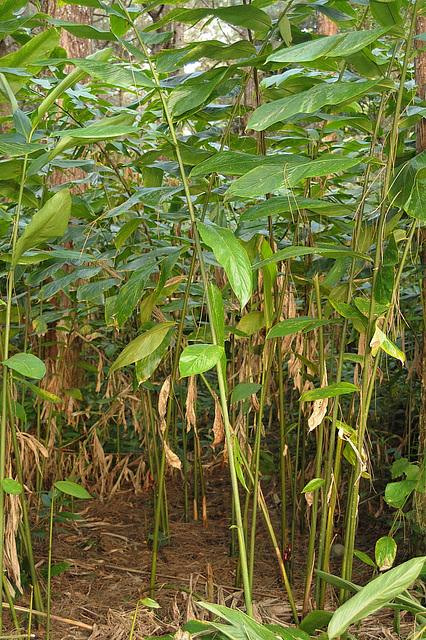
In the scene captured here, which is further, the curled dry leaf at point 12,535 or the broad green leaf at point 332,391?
the curled dry leaf at point 12,535

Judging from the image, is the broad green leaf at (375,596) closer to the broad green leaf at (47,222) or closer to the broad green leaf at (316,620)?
the broad green leaf at (316,620)

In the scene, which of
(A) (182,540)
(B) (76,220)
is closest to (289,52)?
(B) (76,220)

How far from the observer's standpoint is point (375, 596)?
78 centimetres

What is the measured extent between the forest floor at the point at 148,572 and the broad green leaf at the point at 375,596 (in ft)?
2.57

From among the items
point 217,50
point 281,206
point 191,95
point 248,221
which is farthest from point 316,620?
point 217,50

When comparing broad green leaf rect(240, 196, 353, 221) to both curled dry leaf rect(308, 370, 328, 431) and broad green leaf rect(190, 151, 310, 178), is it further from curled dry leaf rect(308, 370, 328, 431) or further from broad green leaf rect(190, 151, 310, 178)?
curled dry leaf rect(308, 370, 328, 431)

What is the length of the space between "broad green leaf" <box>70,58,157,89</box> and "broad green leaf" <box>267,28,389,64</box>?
0.81ft

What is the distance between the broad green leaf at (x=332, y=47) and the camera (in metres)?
0.87

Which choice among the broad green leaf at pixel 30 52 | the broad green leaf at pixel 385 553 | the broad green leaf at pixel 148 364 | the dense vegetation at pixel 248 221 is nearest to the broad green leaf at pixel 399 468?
the dense vegetation at pixel 248 221

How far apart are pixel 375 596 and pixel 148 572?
1.37 meters

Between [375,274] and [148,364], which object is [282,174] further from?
[148,364]

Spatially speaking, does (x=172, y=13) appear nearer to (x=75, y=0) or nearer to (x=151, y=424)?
(x=75, y=0)

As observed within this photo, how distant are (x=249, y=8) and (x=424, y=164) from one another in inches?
18.3

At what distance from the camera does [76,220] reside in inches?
79.5
